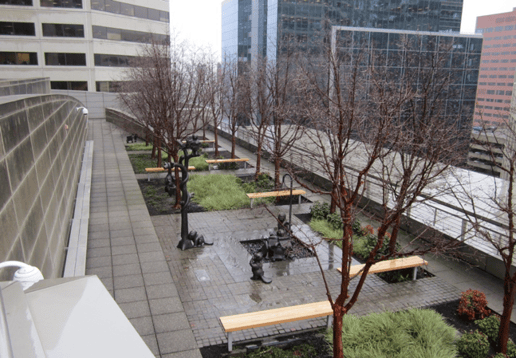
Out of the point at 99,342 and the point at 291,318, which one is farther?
the point at 291,318

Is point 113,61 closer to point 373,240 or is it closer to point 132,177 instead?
point 132,177

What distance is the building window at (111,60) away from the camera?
5084cm

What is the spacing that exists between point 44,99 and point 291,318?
6428mm

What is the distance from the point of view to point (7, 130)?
15.9ft

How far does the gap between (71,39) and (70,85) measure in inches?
199

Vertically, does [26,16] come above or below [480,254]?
above

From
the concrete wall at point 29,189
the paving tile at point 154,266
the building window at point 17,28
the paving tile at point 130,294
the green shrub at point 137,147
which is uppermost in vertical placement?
the building window at point 17,28

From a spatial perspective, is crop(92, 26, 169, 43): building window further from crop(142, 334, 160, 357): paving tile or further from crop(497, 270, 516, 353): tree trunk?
crop(497, 270, 516, 353): tree trunk

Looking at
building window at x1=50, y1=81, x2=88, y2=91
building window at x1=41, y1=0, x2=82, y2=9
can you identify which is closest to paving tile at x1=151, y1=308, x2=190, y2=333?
building window at x1=50, y1=81, x2=88, y2=91

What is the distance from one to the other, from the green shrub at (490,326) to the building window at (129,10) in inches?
2041

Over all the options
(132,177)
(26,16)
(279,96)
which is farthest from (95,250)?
(26,16)

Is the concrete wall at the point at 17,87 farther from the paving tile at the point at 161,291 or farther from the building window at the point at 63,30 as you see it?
the building window at the point at 63,30

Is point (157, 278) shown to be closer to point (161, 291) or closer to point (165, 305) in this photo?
point (161, 291)

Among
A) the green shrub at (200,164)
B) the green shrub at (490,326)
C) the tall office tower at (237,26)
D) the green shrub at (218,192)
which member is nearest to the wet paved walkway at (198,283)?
the green shrub at (490,326)
